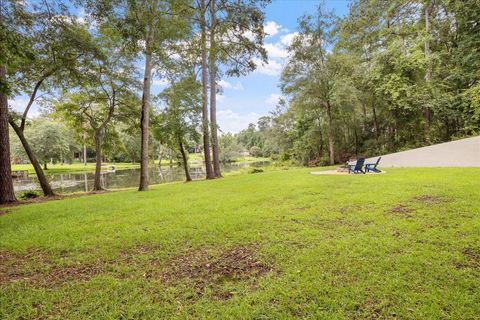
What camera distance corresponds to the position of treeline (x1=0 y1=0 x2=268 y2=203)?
6.59 m

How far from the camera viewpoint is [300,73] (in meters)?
18.6

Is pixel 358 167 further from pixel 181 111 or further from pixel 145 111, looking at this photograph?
pixel 181 111

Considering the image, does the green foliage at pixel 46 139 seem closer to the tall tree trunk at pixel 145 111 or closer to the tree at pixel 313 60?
the tall tree trunk at pixel 145 111

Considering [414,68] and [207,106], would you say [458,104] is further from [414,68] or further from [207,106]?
[207,106]

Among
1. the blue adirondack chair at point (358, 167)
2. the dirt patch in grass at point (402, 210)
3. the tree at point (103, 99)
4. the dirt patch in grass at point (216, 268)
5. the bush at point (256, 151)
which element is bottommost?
the dirt patch in grass at point (216, 268)

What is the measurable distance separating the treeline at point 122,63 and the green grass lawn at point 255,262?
4.43m

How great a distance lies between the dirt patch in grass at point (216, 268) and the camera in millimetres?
2882

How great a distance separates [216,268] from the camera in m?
3.19

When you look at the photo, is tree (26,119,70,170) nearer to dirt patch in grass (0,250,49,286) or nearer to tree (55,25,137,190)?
tree (55,25,137,190)

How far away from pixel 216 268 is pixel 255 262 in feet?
1.70

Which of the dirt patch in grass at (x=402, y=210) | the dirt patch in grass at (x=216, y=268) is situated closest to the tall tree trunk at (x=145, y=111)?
the dirt patch in grass at (x=216, y=268)

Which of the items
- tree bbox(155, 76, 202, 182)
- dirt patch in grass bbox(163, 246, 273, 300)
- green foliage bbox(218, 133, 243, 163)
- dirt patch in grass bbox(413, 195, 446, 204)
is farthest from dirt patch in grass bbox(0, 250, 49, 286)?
green foliage bbox(218, 133, 243, 163)

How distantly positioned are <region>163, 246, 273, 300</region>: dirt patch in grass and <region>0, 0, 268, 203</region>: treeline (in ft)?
18.5

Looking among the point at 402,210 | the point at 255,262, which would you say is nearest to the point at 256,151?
the point at 402,210
